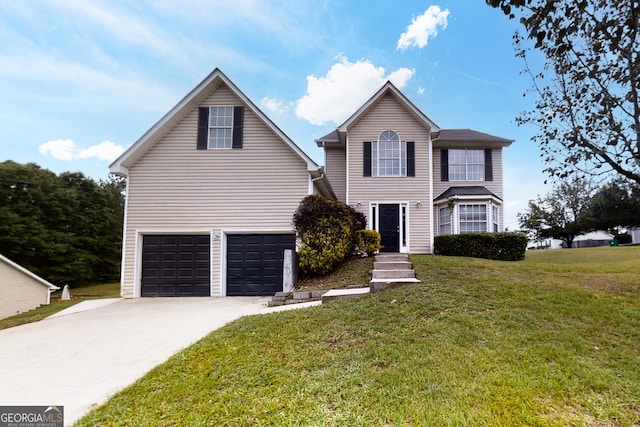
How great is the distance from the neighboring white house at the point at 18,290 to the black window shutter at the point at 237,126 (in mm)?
15177

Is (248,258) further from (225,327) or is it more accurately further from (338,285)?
(225,327)

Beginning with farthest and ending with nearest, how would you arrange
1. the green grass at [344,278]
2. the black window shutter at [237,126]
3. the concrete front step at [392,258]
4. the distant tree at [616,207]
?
the distant tree at [616,207], the black window shutter at [237,126], the concrete front step at [392,258], the green grass at [344,278]

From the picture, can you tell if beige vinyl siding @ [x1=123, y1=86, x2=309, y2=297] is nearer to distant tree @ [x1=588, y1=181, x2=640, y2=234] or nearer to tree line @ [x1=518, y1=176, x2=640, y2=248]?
distant tree @ [x1=588, y1=181, x2=640, y2=234]

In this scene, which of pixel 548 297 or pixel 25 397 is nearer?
pixel 25 397

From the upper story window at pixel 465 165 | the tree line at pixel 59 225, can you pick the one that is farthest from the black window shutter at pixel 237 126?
the tree line at pixel 59 225

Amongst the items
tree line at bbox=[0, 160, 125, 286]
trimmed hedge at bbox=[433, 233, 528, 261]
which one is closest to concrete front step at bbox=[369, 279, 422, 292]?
trimmed hedge at bbox=[433, 233, 528, 261]

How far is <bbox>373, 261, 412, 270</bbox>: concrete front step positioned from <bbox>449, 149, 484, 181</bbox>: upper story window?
740 centimetres

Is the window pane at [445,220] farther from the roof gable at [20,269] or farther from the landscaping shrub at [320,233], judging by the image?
the roof gable at [20,269]

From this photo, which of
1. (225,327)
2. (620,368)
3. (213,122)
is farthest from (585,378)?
(213,122)

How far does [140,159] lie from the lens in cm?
1179

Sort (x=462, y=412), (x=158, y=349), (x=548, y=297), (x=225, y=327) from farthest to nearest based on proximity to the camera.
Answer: (x=548, y=297), (x=225, y=327), (x=158, y=349), (x=462, y=412)

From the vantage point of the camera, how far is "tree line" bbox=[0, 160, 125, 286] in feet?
86.4

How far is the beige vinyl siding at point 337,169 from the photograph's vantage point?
15.8 m

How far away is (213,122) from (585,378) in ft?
39.0
